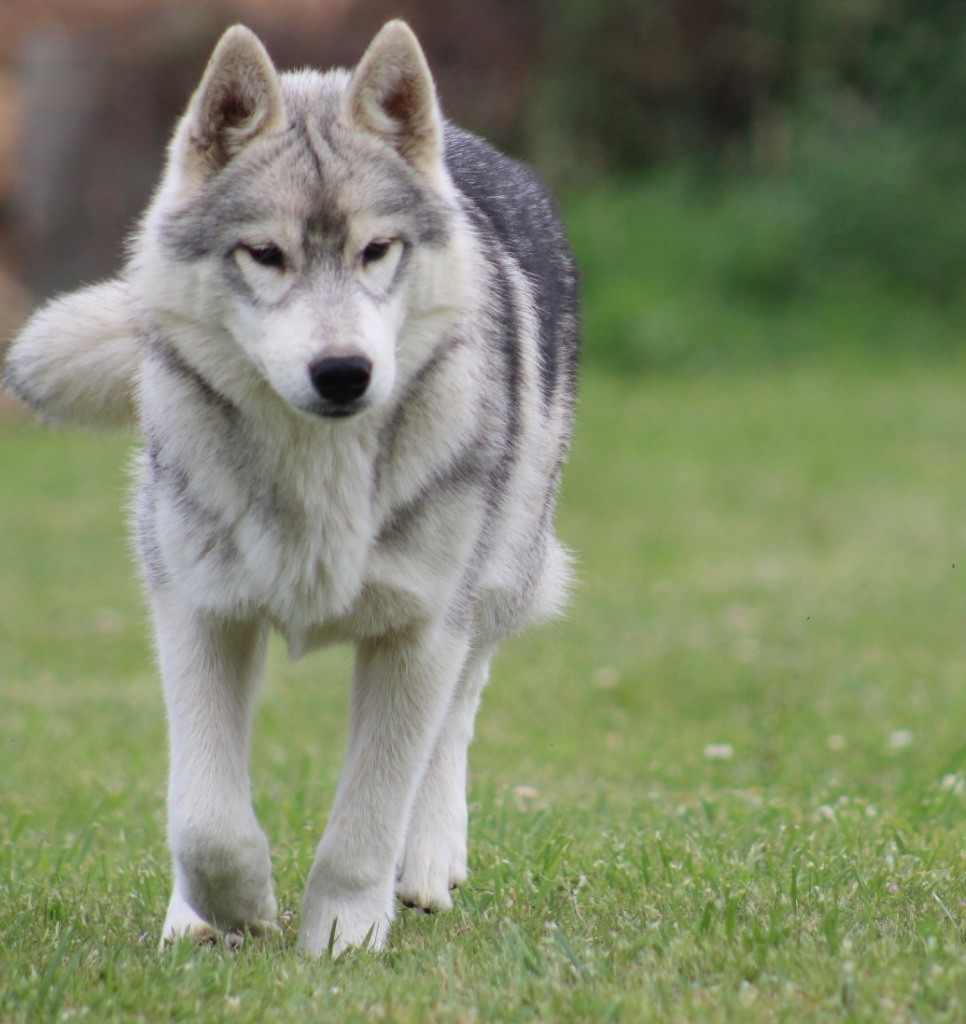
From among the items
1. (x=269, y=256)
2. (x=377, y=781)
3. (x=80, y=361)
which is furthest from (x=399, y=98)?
(x=377, y=781)

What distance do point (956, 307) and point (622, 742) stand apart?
31.6 ft

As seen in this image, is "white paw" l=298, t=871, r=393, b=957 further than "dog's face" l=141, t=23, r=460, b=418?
Yes

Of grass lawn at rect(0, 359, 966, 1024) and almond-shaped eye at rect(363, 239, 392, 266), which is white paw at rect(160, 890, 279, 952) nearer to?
grass lawn at rect(0, 359, 966, 1024)

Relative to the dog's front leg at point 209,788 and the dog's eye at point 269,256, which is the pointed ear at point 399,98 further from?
the dog's front leg at point 209,788

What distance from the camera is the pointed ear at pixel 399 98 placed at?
3275 mm

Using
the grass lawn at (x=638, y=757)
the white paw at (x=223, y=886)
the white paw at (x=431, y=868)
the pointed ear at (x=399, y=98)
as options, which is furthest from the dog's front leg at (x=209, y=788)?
the pointed ear at (x=399, y=98)

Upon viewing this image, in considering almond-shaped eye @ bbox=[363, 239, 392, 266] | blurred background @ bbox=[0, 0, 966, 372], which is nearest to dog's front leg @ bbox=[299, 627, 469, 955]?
almond-shaped eye @ bbox=[363, 239, 392, 266]

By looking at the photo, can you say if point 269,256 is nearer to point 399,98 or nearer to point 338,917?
point 399,98

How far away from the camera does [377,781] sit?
3.48 metres

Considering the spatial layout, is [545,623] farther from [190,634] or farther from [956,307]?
[956,307]

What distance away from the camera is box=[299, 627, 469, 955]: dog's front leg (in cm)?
343

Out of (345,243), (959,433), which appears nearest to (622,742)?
(345,243)

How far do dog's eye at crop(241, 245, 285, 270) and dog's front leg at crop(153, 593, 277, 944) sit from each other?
2.62 feet

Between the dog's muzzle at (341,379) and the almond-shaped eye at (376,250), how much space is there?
0.90 ft
